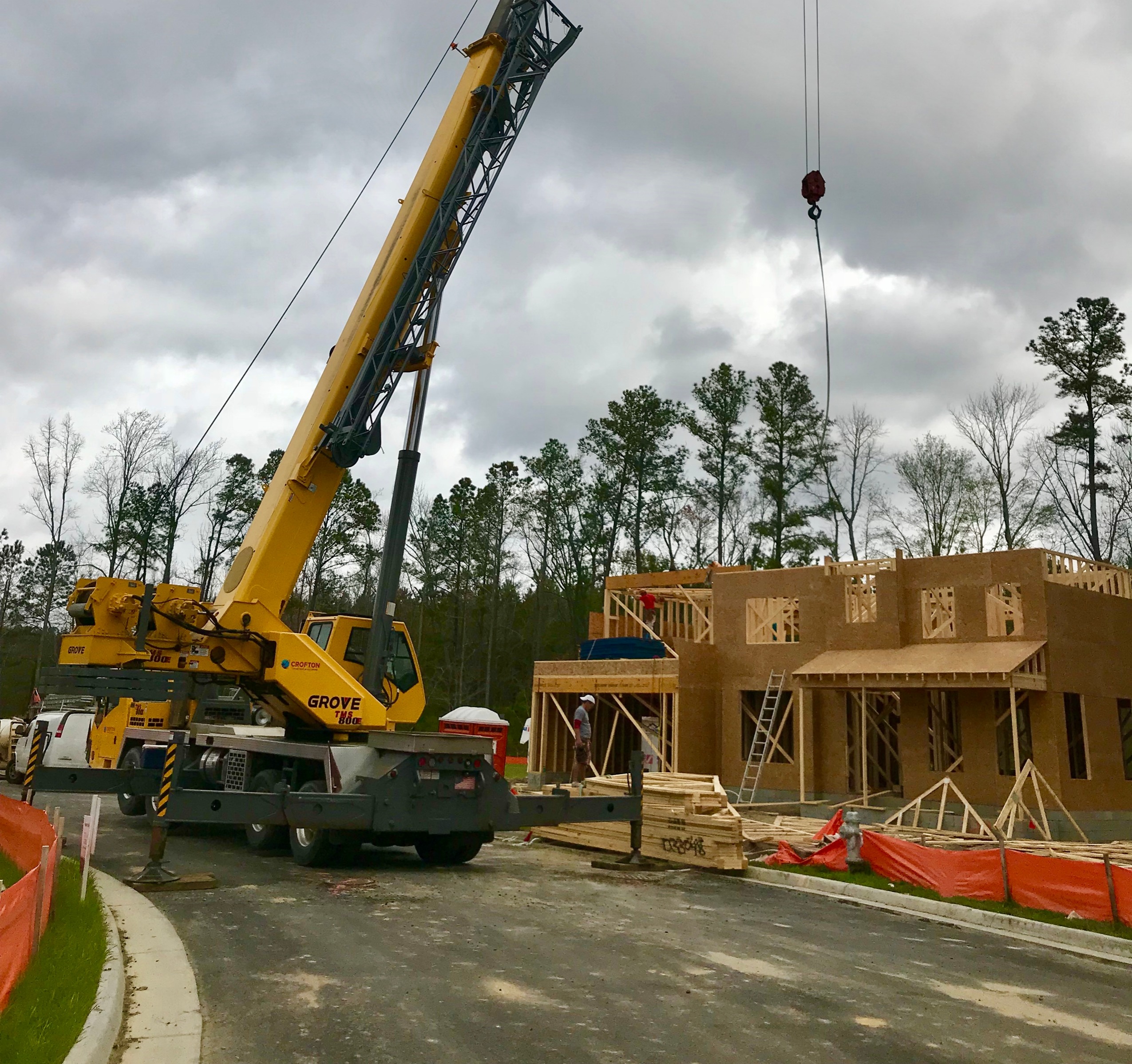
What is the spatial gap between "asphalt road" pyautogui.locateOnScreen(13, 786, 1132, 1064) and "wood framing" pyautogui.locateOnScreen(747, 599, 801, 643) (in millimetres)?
12652

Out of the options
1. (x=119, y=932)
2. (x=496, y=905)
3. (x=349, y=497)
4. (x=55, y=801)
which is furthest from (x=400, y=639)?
(x=349, y=497)

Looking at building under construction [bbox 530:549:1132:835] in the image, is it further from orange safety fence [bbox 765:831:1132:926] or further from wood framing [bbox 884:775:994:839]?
orange safety fence [bbox 765:831:1132:926]

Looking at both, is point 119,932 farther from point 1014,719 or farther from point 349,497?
point 349,497

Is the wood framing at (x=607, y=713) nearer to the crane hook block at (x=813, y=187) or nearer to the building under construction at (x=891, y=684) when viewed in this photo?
the building under construction at (x=891, y=684)

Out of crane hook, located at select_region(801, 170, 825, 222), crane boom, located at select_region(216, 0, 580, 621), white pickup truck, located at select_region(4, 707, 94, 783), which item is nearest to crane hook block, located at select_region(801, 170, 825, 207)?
crane hook, located at select_region(801, 170, 825, 222)

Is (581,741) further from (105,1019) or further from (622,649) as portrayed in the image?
(105,1019)

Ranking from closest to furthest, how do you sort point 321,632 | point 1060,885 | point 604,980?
point 604,980 → point 1060,885 → point 321,632

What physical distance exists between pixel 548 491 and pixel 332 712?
110ft

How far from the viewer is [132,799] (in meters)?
15.9

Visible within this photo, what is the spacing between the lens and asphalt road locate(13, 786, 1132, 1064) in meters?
5.36

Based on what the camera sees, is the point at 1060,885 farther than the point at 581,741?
No

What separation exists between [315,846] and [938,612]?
617 inches

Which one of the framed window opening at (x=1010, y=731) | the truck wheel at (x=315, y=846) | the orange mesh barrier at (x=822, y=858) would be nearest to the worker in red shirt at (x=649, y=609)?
the framed window opening at (x=1010, y=731)

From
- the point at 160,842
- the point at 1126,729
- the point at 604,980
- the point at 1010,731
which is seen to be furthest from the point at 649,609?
the point at 604,980
